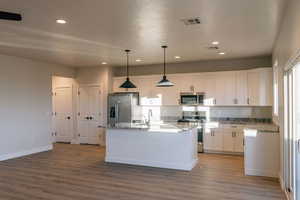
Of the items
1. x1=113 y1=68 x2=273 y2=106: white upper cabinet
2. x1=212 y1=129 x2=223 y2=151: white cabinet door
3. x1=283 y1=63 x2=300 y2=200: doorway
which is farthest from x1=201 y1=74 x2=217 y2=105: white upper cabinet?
x1=283 y1=63 x2=300 y2=200: doorway

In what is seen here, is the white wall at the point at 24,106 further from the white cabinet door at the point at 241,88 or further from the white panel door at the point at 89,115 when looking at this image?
the white cabinet door at the point at 241,88

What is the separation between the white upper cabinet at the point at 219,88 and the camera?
6570 mm

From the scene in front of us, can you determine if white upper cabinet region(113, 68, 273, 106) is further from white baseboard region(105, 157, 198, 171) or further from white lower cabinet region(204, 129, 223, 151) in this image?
white baseboard region(105, 157, 198, 171)

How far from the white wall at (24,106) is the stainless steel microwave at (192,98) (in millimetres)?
4150

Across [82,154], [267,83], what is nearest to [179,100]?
[267,83]

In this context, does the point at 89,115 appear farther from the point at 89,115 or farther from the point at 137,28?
the point at 137,28

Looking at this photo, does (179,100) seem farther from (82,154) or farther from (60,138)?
(60,138)

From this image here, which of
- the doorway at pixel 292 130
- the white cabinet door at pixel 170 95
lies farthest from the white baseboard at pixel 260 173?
the white cabinet door at pixel 170 95

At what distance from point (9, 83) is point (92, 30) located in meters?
3.47

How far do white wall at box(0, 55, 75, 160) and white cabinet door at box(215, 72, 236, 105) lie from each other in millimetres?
5104

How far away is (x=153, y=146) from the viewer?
5570 mm

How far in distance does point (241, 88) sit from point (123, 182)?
4.30m

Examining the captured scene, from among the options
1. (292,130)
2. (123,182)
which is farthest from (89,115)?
(292,130)

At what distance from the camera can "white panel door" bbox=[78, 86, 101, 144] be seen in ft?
28.2
